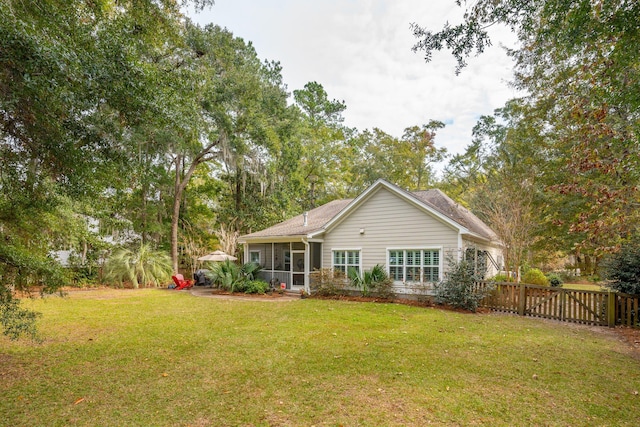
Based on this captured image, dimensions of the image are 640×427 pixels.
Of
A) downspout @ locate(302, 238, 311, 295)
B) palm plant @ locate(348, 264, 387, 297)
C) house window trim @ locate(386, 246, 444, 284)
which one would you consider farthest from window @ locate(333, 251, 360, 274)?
house window trim @ locate(386, 246, 444, 284)

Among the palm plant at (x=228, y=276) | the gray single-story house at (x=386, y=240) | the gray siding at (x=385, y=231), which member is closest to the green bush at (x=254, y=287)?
the palm plant at (x=228, y=276)

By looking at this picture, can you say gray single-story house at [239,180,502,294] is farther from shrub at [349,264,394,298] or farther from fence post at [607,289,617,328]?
fence post at [607,289,617,328]

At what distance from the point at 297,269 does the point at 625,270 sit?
11249 millimetres

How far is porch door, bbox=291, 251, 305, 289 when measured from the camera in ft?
49.2

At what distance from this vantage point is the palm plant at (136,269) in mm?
16766

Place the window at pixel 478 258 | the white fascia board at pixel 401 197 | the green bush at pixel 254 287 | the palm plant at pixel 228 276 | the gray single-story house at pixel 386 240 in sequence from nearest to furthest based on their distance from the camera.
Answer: the window at pixel 478 258
the white fascia board at pixel 401 197
the gray single-story house at pixel 386 240
the green bush at pixel 254 287
the palm plant at pixel 228 276

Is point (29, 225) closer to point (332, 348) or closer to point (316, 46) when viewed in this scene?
point (332, 348)

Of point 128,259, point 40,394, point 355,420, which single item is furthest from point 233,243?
point 355,420

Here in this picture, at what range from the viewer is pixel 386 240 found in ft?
41.8

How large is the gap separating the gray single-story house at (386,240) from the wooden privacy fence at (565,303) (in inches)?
67.2

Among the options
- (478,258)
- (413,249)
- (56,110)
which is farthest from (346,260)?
(56,110)

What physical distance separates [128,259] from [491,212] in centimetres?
1920

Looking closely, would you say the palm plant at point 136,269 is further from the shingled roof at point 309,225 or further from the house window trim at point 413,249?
the house window trim at point 413,249

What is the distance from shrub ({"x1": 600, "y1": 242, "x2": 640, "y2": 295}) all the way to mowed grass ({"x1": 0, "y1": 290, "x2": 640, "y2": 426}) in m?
1.70
